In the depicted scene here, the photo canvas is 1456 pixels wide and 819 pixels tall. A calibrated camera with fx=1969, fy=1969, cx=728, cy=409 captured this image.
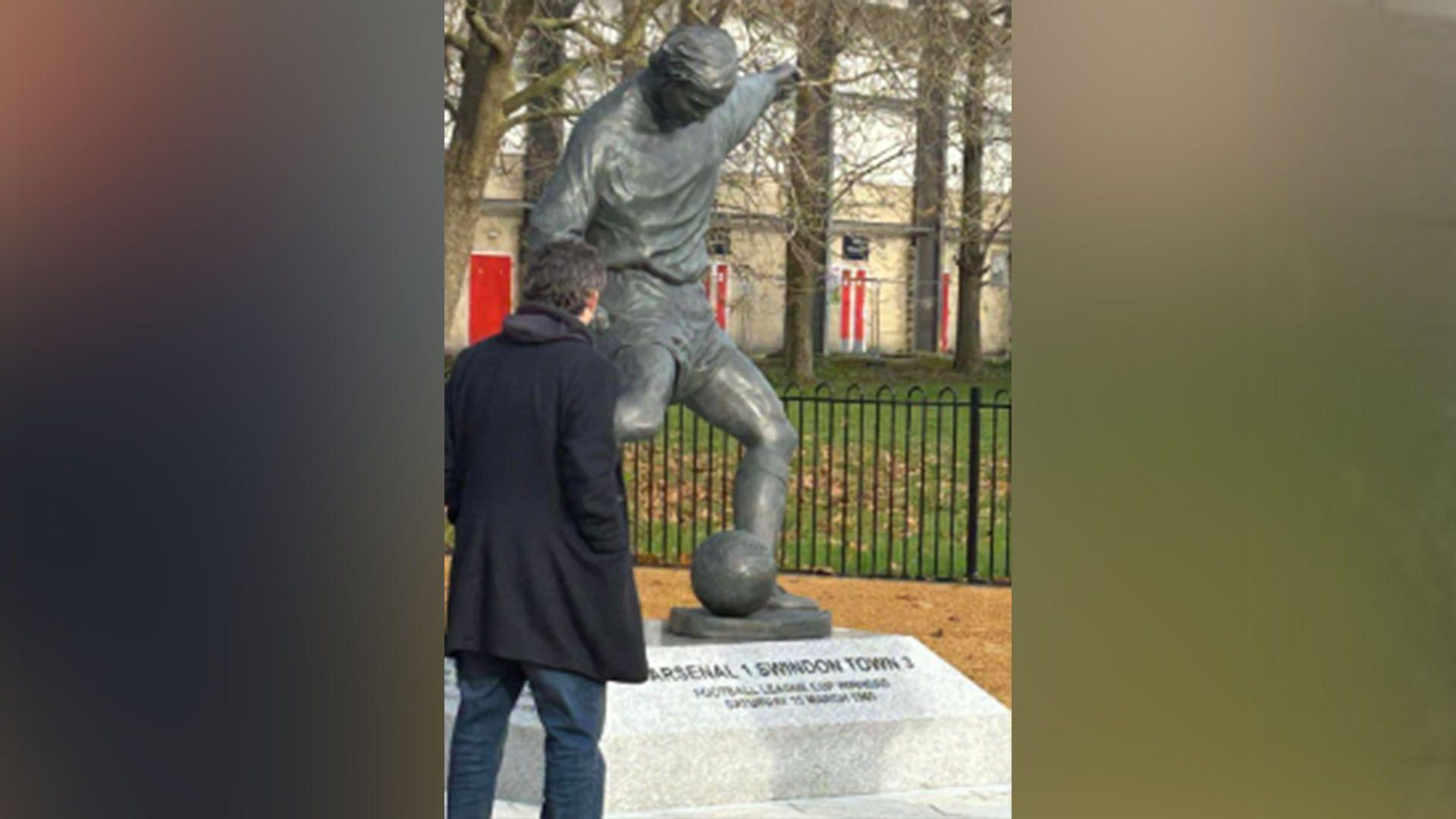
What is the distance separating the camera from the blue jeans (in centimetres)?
465

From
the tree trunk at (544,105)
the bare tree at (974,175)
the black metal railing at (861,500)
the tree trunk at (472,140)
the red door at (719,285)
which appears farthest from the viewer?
the red door at (719,285)

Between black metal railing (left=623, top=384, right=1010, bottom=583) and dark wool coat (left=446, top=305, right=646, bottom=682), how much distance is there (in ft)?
19.9

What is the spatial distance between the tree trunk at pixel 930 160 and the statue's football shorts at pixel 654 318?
9.18 m

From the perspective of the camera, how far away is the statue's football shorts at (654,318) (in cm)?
732

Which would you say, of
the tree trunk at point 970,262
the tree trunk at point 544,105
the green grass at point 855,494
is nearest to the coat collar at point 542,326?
the green grass at point 855,494

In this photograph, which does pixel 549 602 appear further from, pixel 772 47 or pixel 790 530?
pixel 772 47

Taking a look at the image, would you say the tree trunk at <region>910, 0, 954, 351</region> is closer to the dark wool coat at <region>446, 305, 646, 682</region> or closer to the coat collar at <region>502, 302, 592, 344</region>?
the coat collar at <region>502, 302, 592, 344</region>

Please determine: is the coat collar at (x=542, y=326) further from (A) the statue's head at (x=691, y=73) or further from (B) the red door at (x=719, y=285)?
(B) the red door at (x=719, y=285)

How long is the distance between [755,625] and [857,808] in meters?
1.06

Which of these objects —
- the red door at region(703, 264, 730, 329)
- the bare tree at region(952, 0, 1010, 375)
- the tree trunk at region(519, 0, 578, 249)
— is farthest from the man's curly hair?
the red door at region(703, 264, 730, 329)
